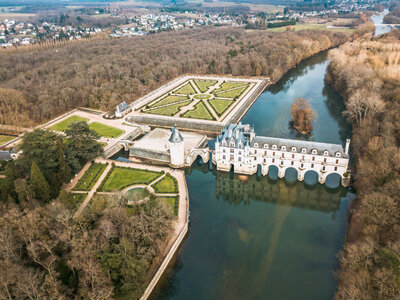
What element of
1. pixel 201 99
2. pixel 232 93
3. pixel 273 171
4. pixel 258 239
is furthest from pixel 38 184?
pixel 232 93

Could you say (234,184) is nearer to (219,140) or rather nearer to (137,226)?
(219,140)

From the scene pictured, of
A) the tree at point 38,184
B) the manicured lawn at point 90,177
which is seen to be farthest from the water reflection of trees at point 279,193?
the tree at point 38,184

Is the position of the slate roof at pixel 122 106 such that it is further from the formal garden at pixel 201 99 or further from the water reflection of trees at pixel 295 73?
the water reflection of trees at pixel 295 73

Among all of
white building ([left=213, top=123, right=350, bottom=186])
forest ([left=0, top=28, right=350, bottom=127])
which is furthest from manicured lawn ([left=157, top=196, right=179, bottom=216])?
forest ([left=0, top=28, right=350, bottom=127])

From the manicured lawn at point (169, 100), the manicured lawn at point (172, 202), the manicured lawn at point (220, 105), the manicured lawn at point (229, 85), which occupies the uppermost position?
the manicured lawn at point (229, 85)

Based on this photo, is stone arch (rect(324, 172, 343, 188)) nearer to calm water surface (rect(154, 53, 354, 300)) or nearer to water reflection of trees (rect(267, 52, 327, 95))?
calm water surface (rect(154, 53, 354, 300))

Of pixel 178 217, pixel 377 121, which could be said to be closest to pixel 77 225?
pixel 178 217
